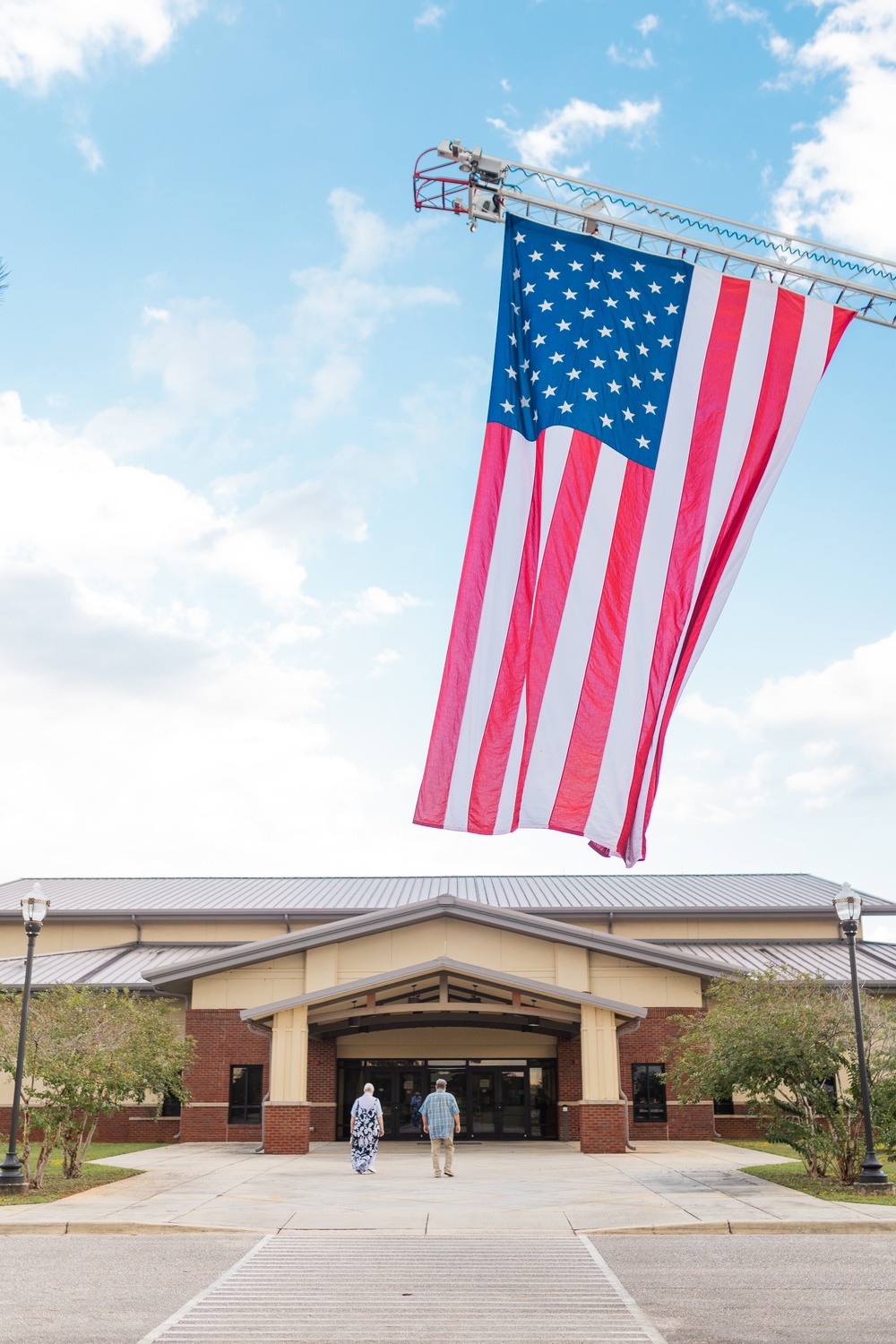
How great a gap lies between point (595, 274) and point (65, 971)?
88.8ft

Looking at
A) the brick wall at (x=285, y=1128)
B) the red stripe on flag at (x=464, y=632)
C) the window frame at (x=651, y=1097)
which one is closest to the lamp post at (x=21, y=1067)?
the brick wall at (x=285, y=1128)

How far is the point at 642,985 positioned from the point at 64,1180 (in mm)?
15180

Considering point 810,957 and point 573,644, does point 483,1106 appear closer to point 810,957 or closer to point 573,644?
point 810,957

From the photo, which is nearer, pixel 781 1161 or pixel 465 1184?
pixel 465 1184

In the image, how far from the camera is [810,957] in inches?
1371

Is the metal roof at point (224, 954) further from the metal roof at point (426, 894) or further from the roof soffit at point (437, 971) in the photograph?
the roof soffit at point (437, 971)

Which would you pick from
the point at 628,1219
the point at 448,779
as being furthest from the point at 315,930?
the point at 448,779

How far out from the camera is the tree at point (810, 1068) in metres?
18.3

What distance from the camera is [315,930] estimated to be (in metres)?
29.0

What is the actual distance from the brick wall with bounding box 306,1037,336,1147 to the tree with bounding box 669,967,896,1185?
1326cm

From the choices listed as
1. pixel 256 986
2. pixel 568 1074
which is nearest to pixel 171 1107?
pixel 256 986

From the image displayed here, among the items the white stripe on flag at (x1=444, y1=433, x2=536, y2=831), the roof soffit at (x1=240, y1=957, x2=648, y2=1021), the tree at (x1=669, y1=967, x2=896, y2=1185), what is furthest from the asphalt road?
the roof soffit at (x1=240, y1=957, x2=648, y2=1021)

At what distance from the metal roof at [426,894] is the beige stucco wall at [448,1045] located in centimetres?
498

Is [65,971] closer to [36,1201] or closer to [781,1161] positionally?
[36,1201]
